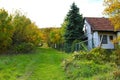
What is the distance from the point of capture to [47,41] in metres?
80.1

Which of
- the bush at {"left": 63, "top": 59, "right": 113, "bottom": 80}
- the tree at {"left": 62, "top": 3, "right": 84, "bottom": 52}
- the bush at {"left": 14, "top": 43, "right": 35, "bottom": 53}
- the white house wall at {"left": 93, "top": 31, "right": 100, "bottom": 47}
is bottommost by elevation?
the bush at {"left": 63, "top": 59, "right": 113, "bottom": 80}

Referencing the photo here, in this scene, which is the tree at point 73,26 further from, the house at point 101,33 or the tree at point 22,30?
the tree at point 22,30

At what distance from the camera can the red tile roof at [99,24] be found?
48591 mm

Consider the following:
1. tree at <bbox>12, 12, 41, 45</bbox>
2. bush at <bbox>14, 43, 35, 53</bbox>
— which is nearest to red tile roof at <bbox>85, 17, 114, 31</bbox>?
tree at <bbox>12, 12, 41, 45</bbox>

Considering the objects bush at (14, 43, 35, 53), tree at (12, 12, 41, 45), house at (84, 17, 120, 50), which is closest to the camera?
bush at (14, 43, 35, 53)

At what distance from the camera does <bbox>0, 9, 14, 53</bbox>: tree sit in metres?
45.9

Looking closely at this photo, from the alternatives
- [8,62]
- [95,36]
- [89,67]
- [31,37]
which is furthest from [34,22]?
[89,67]

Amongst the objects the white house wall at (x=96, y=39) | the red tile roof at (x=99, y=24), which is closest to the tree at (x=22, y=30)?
the red tile roof at (x=99, y=24)

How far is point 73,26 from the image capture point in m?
54.8

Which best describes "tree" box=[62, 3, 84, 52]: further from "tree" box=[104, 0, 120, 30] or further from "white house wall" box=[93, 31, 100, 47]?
"tree" box=[104, 0, 120, 30]

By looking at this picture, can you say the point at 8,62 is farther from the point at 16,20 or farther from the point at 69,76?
the point at 16,20

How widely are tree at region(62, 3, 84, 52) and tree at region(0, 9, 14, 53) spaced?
10925mm

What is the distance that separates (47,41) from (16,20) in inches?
1119

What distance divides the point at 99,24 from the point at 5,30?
1479cm
